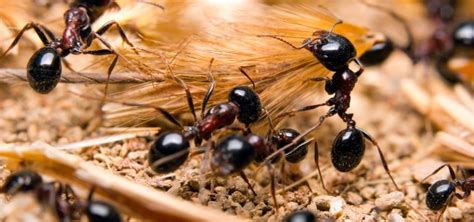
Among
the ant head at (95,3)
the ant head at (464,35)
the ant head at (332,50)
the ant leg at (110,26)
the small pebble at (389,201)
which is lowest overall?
the small pebble at (389,201)

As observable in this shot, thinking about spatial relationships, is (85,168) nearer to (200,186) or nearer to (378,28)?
(200,186)

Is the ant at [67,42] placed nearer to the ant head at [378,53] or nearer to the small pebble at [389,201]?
the small pebble at [389,201]

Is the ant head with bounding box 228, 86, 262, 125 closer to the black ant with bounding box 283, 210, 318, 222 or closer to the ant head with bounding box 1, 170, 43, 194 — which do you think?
the black ant with bounding box 283, 210, 318, 222

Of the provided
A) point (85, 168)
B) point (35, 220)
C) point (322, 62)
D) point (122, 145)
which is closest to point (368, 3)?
point (322, 62)

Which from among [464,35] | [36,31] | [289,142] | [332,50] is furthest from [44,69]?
[464,35]

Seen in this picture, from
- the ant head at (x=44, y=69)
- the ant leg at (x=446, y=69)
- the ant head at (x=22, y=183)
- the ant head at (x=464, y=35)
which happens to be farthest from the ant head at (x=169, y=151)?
the ant head at (x=464, y=35)

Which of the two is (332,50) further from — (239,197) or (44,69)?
(44,69)

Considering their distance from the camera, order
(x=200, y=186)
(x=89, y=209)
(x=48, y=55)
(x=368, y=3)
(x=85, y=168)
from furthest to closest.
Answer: (x=368, y=3)
(x=48, y=55)
(x=200, y=186)
(x=85, y=168)
(x=89, y=209)
